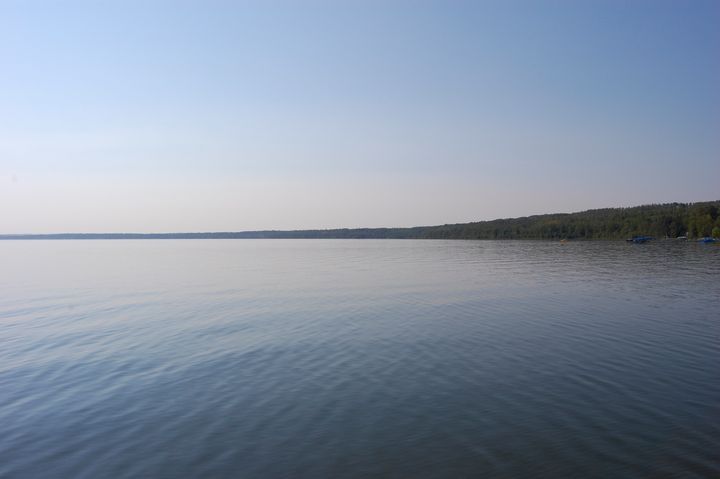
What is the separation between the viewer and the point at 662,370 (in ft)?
48.1

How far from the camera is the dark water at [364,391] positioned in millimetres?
9125

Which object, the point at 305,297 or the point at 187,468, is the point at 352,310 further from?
the point at 187,468

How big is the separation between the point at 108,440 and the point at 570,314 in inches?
879

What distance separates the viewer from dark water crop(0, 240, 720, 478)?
9.12m

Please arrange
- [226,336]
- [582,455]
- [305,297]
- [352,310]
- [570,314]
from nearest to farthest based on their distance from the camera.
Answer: [582,455], [226,336], [570,314], [352,310], [305,297]

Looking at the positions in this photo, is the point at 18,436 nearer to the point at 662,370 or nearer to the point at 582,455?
the point at 582,455

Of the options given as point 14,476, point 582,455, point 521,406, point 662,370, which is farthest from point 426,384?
point 14,476

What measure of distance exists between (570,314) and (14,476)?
24018mm

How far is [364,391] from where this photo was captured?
13008 millimetres

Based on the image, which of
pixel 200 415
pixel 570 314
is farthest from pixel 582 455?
pixel 570 314

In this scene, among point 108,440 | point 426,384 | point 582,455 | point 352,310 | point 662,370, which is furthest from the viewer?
point 352,310

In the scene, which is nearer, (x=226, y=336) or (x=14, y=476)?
(x=14, y=476)

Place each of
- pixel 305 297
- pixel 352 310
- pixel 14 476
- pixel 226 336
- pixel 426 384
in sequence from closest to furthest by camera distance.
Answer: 1. pixel 14 476
2. pixel 426 384
3. pixel 226 336
4. pixel 352 310
5. pixel 305 297

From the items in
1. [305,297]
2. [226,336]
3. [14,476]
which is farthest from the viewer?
[305,297]
